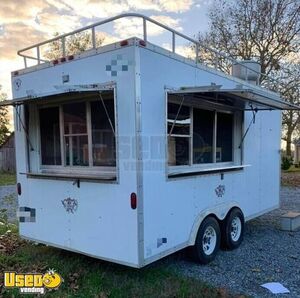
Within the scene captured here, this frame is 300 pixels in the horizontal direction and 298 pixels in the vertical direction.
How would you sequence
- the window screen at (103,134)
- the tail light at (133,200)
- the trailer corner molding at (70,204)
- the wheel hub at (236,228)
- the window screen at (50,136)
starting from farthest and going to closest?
the wheel hub at (236,228)
the window screen at (50,136)
the trailer corner molding at (70,204)
the window screen at (103,134)
the tail light at (133,200)

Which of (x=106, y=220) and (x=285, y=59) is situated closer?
(x=106, y=220)

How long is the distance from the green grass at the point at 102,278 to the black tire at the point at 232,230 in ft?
4.17

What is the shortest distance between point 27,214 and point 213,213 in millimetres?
2845

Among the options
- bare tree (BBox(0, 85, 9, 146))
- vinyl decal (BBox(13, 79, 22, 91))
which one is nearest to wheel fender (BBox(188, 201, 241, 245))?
vinyl decal (BBox(13, 79, 22, 91))

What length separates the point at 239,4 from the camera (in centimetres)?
1705

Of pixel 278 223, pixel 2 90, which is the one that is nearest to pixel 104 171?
pixel 278 223

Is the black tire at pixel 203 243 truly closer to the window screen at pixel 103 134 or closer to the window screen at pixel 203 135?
the window screen at pixel 203 135

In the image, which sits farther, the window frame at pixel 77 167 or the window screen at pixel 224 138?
the window screen at pixel 224 138

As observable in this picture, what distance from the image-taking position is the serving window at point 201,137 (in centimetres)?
457

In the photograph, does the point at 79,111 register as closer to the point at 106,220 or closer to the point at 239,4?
the point at 106,220

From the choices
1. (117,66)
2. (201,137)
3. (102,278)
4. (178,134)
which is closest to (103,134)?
(117,66)

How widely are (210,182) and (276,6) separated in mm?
14727

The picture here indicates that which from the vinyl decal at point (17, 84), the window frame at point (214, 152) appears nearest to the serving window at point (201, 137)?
the window frame at point (214, 152)

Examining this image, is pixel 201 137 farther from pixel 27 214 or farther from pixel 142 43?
pixel 27 214
